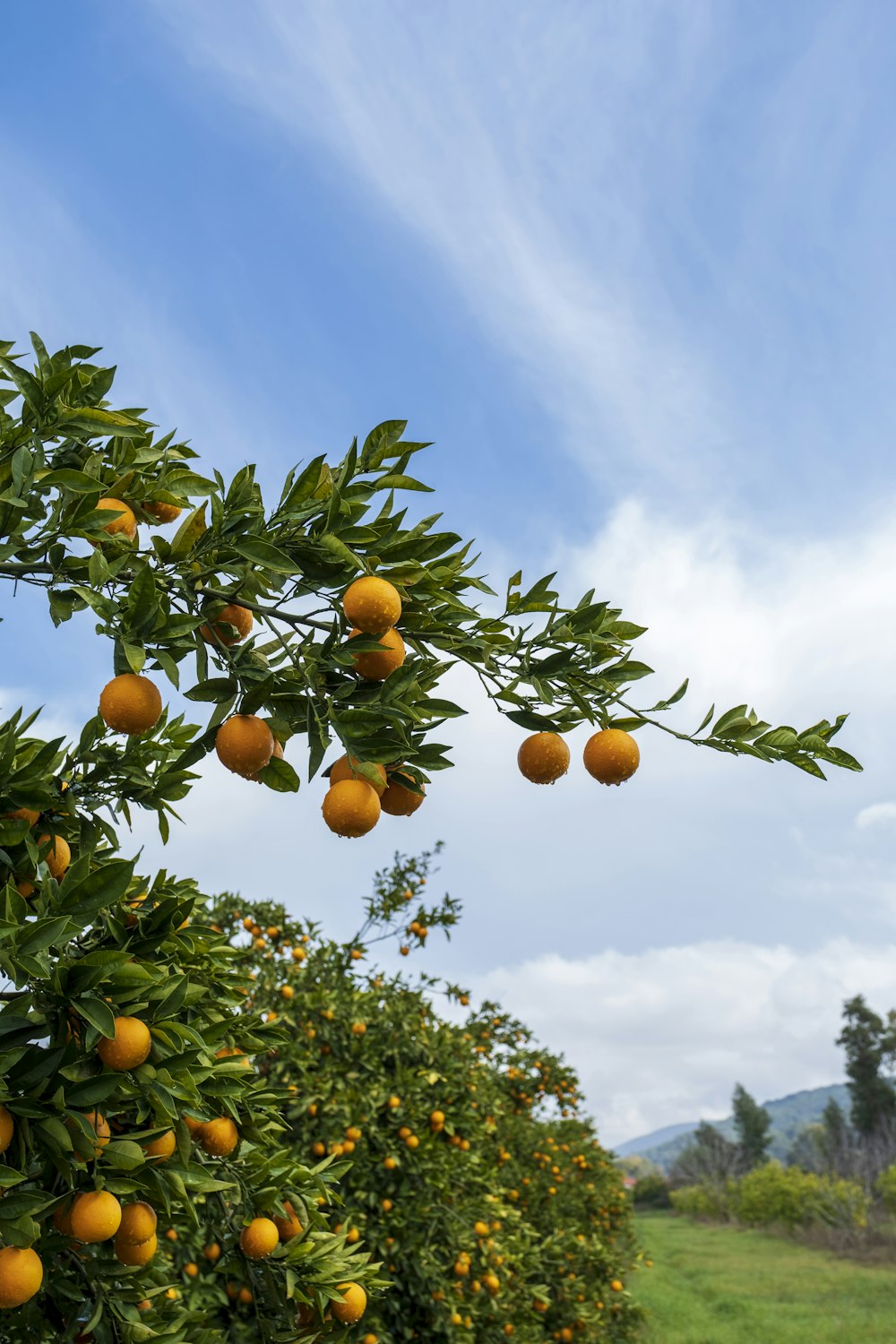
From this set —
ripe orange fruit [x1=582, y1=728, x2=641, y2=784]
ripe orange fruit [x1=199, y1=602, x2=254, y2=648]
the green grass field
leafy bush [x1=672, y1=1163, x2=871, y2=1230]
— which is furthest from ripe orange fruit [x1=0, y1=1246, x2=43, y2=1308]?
leafy bush [x1=672, y1=1163, x2=871, y2=1230]

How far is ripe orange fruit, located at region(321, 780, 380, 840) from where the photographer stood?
6.63 feet

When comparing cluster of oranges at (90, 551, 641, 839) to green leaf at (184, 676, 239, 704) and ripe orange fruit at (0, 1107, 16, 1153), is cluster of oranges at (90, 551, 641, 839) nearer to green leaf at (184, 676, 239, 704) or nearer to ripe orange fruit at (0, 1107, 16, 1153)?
green leaf at (184, 676, 239, 704)

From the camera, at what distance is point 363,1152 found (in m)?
5.47

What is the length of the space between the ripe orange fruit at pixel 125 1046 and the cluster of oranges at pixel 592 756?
3.41ft

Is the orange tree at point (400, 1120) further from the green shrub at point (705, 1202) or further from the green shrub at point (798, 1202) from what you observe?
the green shrub at point (705, 1202)

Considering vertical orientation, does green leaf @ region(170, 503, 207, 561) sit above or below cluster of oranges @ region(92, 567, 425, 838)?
above

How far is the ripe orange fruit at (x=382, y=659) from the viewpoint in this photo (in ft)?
6.81

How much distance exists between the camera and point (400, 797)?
224 centimetres

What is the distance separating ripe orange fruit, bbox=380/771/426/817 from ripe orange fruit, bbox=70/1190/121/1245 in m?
1.03

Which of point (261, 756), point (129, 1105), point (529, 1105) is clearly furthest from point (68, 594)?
point (529, 1105)

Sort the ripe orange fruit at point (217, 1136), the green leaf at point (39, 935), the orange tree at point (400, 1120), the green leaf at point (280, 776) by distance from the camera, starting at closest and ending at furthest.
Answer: the green leaf at point (39, 935), the green leaf at point (280, 776), the ripe orange fruit at point (217, 1136), the orange tree at point (400, 1120)

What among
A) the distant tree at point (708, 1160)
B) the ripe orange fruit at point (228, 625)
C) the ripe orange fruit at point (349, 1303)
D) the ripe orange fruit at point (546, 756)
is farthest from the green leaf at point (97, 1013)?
the distant tree at point (708, 1160)

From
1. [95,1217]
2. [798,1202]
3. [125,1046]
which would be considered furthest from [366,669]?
[798,1202]

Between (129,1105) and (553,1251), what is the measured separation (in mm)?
7978
